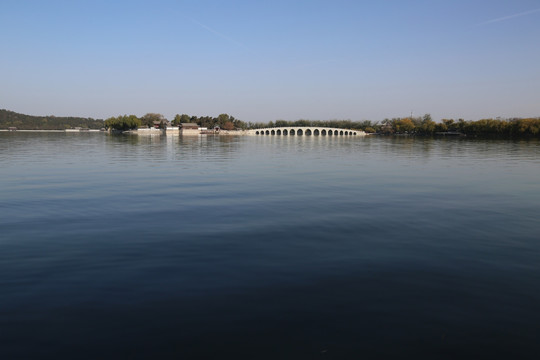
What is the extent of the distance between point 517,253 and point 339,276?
6.80 metres

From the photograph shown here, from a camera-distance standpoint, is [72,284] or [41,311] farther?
[72,284]

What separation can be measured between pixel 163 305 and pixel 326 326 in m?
3.77

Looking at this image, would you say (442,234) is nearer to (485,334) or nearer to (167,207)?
(485,334)

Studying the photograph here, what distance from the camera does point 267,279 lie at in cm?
1005

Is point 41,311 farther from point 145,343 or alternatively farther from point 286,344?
point 286,344

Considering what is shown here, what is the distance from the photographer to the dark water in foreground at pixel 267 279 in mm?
7156

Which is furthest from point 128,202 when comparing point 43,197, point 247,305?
point 247,305

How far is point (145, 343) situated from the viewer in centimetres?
706

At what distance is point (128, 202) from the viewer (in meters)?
20.7

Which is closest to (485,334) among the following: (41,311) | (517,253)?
(517,253)

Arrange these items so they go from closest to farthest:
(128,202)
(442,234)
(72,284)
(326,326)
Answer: (326,326) < (72,284) < (442,234) < (128,202)

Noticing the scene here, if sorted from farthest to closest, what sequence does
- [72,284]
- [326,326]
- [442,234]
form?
[442,234] < [72,284] < [326,326]

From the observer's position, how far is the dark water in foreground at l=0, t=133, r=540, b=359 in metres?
7.16

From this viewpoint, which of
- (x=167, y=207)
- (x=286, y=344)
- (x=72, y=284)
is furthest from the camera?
(x=167, y=207)
